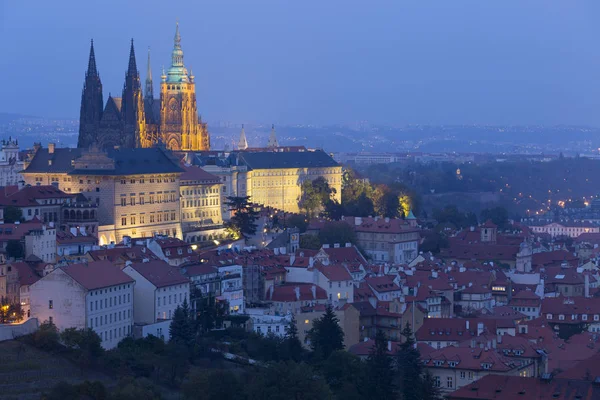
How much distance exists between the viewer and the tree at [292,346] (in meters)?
60.6

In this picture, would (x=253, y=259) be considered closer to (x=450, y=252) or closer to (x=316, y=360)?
(x=316, y=360)

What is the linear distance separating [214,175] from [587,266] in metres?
22.4

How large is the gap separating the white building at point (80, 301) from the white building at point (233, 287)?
777 cm

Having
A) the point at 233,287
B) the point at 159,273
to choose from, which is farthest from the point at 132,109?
the point at 159,273

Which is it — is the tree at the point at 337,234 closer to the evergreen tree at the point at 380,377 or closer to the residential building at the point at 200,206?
the residential building at the point at 200,206

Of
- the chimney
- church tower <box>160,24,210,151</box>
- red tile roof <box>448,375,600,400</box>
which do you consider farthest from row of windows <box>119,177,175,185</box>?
church tower <box>160,24,210,151</box>

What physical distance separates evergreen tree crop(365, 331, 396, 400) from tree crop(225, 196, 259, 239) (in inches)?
1179

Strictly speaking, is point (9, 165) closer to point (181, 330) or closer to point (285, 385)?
point (181, 330)

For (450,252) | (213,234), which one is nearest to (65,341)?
(213,234)

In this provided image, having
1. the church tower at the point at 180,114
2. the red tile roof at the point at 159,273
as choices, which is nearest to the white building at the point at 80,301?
the red tile roof at the point at 159,273

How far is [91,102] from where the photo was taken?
114812 mm

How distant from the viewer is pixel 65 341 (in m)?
55.1

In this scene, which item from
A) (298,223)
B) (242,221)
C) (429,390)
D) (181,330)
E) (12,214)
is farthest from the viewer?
(298,223)

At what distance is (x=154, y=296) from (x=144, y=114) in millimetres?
63270
